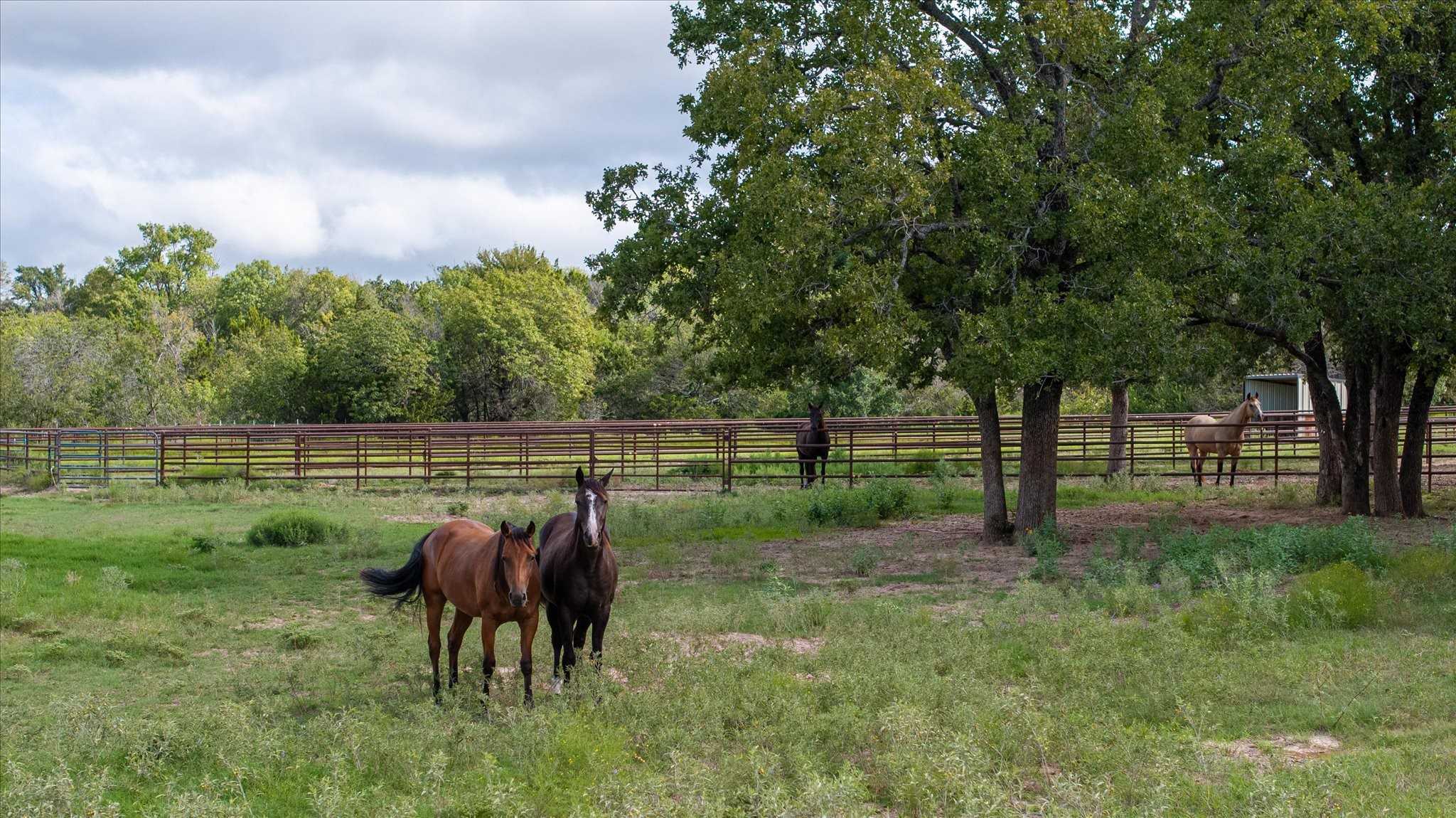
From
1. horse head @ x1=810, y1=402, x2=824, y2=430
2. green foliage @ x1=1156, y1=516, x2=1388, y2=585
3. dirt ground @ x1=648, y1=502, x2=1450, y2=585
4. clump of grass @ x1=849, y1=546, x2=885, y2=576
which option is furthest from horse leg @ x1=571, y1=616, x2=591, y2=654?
horse head @ x1=810, y1=402, x2=824, y2=430

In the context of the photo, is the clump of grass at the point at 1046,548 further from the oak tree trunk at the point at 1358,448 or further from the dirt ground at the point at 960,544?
the oak tree trunk at the point at 1358,448

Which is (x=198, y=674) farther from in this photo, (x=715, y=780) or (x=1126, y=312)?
(x=1126, y=312)

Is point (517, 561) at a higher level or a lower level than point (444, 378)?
lower

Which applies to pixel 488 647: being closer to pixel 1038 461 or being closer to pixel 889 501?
pixel 1038 461

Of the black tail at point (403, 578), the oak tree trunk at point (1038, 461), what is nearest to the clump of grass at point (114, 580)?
the black tail at point (403, 578)

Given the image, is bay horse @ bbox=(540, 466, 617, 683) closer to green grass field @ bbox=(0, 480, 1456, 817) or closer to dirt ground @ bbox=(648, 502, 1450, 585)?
green grass field @ bbox=(0, 480, 1456, 817)

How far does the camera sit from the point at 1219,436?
21375 mm

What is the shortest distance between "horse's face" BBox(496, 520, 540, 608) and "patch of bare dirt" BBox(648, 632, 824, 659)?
1.66m

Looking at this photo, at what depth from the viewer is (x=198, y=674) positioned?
28.2 ft

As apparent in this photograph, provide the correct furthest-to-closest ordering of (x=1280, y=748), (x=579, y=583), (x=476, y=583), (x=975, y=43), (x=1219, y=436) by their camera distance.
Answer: (x=1219, y=436)
(x=975, y=43)
(x=579, y=583)
(x=476, y=583)
(x=1280, y=748)

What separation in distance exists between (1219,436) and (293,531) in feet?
53.9

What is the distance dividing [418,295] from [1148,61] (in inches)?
2180

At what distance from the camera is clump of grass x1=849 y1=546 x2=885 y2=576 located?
13.1 metres

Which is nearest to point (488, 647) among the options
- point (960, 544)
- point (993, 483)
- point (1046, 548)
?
point (1046, 548)
